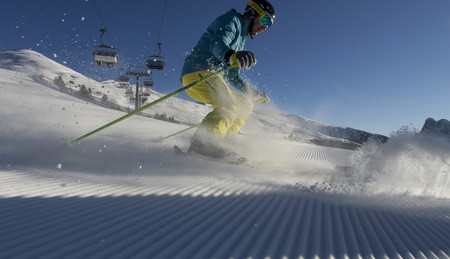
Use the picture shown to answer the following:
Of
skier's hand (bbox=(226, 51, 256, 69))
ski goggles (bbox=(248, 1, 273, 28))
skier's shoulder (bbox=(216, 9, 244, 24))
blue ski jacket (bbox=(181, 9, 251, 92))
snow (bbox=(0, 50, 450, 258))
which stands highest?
ski goggles (bbox=(248, 1, 273, 28))

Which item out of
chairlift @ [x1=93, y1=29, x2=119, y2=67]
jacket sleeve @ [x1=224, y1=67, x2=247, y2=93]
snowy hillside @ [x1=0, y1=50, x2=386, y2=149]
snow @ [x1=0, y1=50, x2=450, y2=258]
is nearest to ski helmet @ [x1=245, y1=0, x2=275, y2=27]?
jacket sleeve @ [x1=224, y1=67, x2=247, y2=93]

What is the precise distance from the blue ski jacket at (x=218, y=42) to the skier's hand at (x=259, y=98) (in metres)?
0.88

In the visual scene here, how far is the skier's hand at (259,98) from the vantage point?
3.89 metres

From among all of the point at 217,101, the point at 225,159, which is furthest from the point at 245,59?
the point at 225,159

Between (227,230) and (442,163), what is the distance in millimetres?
2291

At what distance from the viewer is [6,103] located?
12.4 ft

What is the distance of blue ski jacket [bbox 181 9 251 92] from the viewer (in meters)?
2.70

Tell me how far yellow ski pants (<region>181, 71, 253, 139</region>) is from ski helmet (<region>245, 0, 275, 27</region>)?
0.92 m

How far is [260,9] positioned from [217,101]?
4.28 feet

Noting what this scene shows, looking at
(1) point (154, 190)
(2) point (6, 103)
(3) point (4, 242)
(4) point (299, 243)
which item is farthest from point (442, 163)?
(2) point (6, 103)

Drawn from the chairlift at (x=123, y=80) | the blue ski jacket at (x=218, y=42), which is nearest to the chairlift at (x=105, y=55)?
the chairlift at (x=123, y=80)

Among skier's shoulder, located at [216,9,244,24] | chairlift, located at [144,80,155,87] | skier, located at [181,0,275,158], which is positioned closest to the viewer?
skier's shoulder, located at [216,9,244,24]

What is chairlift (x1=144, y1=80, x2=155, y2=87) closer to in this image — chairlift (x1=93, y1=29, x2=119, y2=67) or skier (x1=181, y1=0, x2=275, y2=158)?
chairlift (x1=93, y1=29, x2=119, y2=67)

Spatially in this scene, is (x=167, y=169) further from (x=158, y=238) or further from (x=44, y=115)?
(x=44, y=115)
